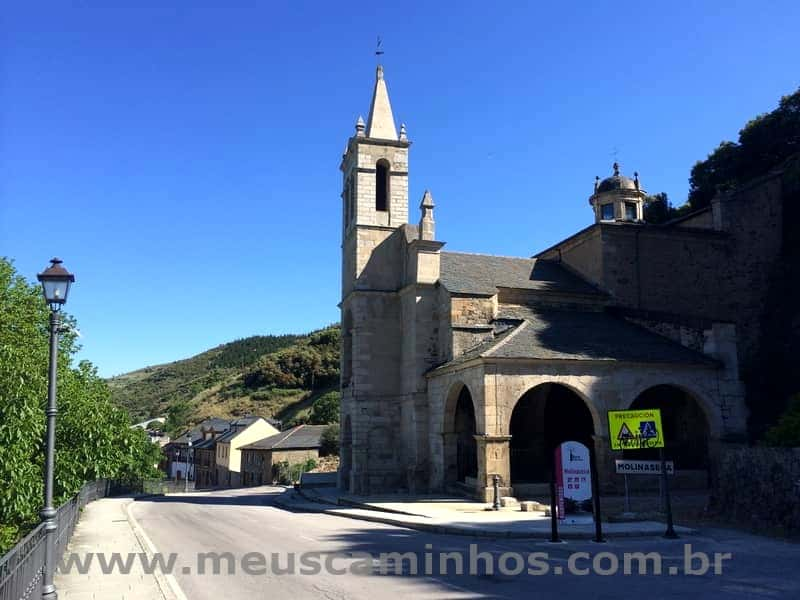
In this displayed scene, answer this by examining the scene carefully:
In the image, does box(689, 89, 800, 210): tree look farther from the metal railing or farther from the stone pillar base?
the metal railing

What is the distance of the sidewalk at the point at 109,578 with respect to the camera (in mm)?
8938

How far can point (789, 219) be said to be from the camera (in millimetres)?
33594

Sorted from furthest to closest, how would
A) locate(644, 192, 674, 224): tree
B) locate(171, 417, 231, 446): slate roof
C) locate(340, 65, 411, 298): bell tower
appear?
locate(171, 417, 231, 446): slate roof, locate(644, 192, 674, 224): tree, locate(340, 65, 411, 298): bell tower

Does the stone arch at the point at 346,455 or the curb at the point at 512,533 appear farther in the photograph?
the stone arch at the point at 346,455

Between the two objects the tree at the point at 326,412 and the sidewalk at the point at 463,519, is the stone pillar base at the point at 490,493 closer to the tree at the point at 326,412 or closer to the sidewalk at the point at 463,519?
the sidewalk at the point at 463,519

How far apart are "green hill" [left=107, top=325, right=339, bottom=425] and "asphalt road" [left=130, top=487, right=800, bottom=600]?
60.0 meters

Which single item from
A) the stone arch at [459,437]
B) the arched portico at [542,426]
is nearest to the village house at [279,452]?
the arched portico at [542,426]

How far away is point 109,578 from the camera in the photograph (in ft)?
33.2

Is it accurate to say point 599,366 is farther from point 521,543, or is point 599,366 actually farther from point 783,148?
point 783,148

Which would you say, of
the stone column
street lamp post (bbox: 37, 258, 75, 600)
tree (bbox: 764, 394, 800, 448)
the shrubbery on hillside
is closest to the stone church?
the stone column

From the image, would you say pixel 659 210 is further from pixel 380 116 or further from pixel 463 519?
pixel 463 519

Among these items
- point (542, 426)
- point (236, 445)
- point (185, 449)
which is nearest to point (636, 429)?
point (542, 426)

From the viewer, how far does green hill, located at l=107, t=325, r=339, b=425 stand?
287 feet

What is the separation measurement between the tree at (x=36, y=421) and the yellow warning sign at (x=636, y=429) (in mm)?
12858
